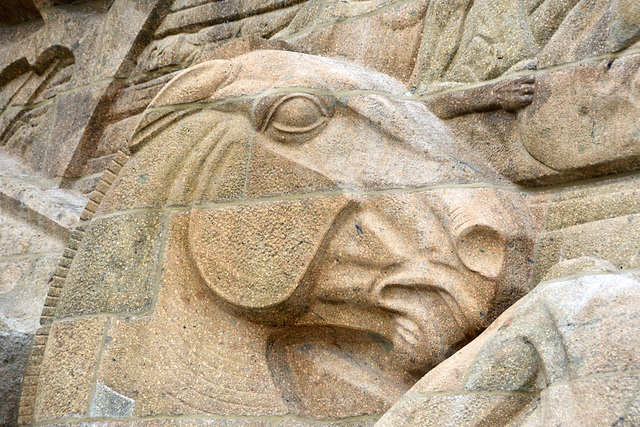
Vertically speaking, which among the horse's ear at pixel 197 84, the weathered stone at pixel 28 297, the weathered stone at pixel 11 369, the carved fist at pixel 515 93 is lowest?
the weathered stone at pixel 11 369

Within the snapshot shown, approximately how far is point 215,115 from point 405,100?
0.61 metres

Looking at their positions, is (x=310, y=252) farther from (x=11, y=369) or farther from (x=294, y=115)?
(x=11, y=369)

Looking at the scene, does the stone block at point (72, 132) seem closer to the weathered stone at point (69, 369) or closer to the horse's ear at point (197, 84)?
the horse's ear at point (197, 84)

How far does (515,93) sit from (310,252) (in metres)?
0.79

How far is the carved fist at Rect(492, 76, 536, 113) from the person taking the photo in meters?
2.37

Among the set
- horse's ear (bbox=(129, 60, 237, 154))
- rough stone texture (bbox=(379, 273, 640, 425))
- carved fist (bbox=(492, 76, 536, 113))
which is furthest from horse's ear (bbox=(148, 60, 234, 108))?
rough stone texture (bbox=(379, 273, 640, 425))

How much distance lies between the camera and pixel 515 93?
2.38m

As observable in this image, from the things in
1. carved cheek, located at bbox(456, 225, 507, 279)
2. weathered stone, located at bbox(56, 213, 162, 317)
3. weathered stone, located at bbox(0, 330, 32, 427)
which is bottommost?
weathered stone, located at bbox(0, 330, 32, 427)

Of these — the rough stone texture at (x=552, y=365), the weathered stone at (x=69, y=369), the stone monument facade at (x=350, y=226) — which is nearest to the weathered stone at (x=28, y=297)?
the stone monument facade at (x=350, y=226)

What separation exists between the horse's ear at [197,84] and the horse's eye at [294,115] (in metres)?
0.24

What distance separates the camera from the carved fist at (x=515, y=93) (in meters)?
2.37

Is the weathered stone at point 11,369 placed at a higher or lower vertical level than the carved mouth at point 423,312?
lower

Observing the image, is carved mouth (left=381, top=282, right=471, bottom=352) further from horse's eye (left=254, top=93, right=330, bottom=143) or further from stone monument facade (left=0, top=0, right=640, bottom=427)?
horse's eye (left=254, top=93, right=330, bottom=143)

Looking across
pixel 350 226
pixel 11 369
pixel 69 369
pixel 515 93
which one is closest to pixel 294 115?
pixel 350 226
